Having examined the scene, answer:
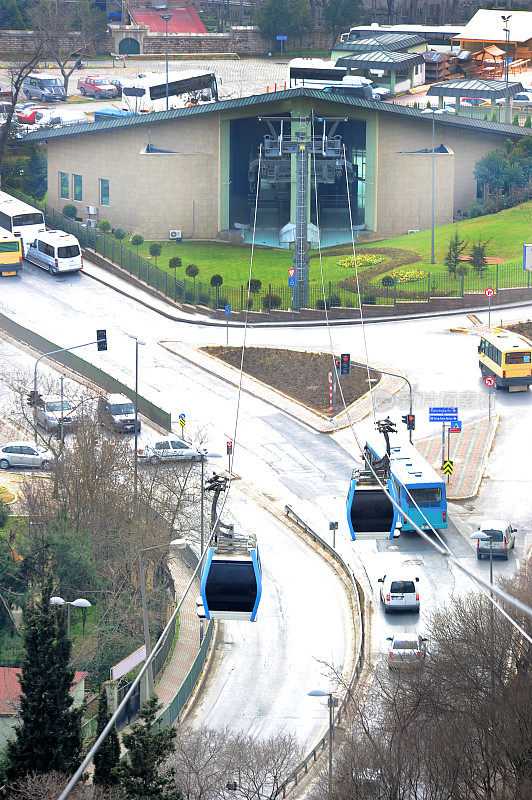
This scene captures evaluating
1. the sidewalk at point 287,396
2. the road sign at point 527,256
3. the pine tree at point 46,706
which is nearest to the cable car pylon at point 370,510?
the pine tree at point 46,706

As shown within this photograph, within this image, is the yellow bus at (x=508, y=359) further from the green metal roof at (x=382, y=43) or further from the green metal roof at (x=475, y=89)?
the green metal roof at (x=382, y=43)

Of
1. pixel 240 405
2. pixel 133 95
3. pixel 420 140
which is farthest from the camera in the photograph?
pixel 133 95

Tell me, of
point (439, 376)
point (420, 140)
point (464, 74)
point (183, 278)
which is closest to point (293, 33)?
point (464, 74)

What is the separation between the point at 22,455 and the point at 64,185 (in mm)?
37268

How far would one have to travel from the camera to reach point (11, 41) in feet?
503

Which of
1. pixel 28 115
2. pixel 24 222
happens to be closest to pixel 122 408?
pixel 24 222

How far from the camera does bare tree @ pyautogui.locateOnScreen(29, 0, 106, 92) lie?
149250mm

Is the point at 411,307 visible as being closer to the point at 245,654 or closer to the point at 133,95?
the point at 245,654

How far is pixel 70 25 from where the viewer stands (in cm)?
15450

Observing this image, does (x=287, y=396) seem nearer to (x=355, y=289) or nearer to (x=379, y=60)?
(x=355, y=289)

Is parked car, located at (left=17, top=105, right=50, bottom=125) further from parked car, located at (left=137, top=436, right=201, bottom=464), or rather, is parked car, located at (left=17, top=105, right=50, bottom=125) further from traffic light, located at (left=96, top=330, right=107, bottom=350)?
parked car, located at (left=137, top=436, right=201, bottom=464)

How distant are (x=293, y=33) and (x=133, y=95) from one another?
103ft

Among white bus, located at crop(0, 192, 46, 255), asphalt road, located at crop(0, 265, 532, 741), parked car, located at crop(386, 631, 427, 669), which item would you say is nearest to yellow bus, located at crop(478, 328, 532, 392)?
asphalt road, located at crop(0, 265, 532, 741)

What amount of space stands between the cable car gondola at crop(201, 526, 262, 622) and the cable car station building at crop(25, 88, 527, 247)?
60.1 metres
